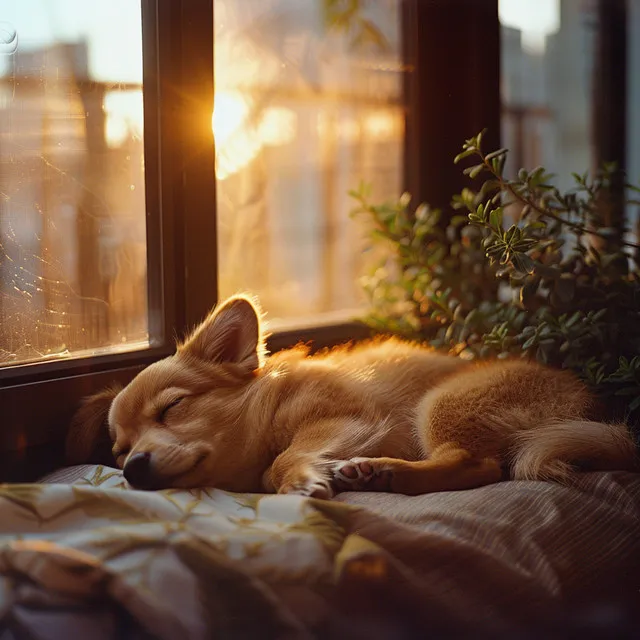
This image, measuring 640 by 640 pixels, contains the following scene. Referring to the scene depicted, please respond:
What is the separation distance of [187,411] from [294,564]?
55cm

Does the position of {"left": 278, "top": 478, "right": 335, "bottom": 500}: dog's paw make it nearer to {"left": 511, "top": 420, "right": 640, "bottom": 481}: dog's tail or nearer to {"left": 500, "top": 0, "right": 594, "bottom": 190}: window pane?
{"left": 511, "top": 420, "right": 640, "bottom": 481}: dog's tail

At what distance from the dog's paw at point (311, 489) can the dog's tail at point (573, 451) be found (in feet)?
1.27

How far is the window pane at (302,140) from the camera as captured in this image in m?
2.26

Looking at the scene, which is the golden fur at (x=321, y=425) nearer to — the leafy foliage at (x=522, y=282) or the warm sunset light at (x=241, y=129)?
the leafy foliage at (x=522, y=282)

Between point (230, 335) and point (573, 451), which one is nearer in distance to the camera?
point (573, 451)

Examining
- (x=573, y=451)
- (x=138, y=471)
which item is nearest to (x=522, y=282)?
(x=573, y=451)

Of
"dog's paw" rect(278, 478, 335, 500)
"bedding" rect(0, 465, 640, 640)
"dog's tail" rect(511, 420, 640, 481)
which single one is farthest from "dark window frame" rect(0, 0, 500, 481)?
"dog's tail" rect(511, 420, 640, 481)

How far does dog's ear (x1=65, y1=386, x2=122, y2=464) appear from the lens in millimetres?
1578

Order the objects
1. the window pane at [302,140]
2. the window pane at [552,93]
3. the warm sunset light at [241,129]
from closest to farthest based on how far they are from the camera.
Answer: the warm sunset light at [241,129] → the window pane at [302,140] → the window pane at [552,93]

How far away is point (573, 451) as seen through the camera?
142 centimetres

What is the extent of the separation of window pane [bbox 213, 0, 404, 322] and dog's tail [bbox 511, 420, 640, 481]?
1142mm

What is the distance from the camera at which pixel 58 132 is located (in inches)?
62.6

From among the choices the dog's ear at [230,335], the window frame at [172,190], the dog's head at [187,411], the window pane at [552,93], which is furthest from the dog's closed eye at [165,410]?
the window pane at [552,93]

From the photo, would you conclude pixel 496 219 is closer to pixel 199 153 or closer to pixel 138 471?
pixel 199 153
